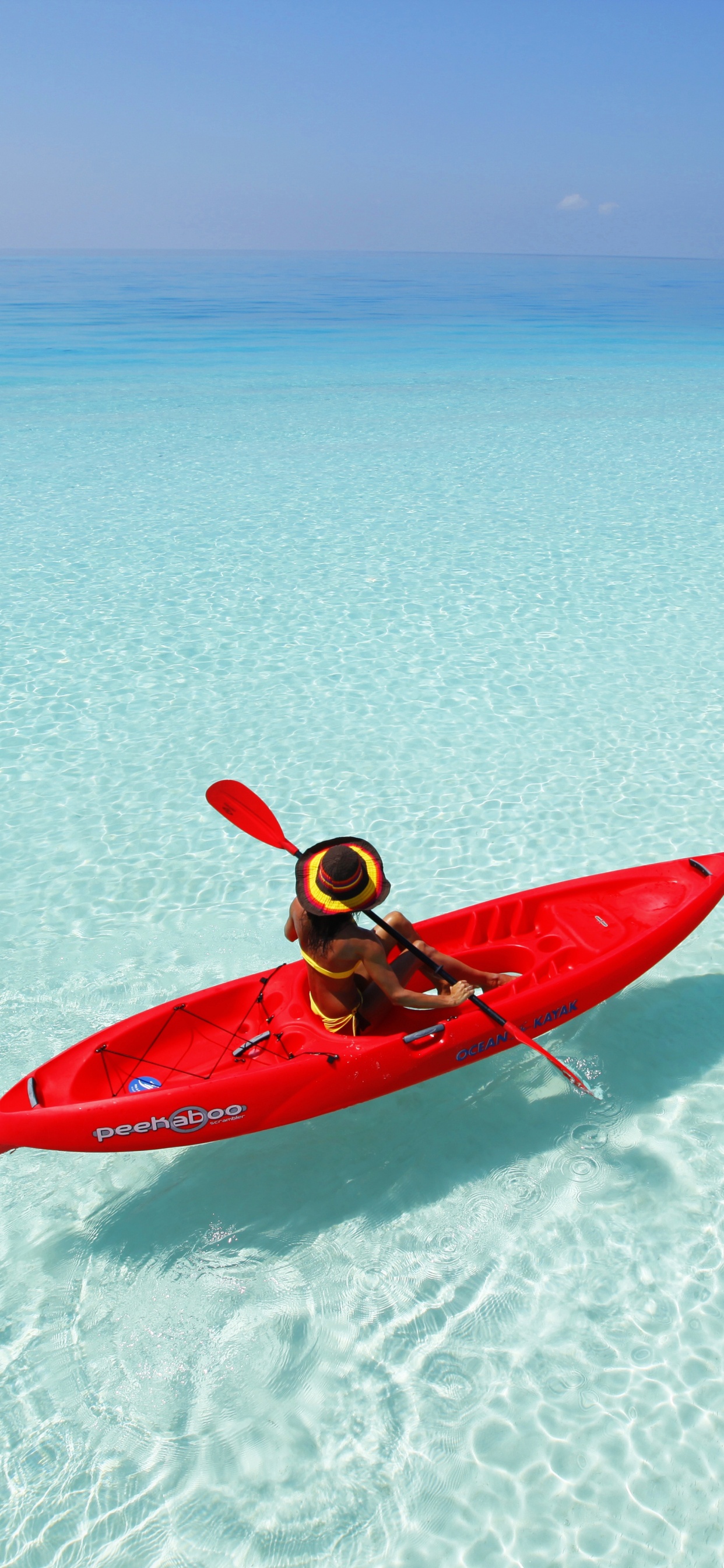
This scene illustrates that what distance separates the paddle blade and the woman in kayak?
1.99 feet

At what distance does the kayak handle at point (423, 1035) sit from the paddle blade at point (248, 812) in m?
1.02

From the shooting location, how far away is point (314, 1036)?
11.5ft

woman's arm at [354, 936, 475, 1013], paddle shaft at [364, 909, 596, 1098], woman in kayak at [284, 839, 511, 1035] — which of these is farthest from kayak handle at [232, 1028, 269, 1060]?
paddle shaft at [364, 909, 596, 1098]

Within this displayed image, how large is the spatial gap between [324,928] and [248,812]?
1052mm

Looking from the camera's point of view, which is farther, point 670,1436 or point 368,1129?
point 368,1129

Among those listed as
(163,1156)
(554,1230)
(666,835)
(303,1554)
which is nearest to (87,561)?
(666,835)

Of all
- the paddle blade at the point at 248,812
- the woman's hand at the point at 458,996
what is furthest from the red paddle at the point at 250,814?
the woman's hand at the point at 458,996

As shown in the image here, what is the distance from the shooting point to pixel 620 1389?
2922 mm

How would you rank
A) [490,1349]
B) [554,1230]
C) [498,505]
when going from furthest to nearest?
[498,505]
[554,1230]
[490,1349]

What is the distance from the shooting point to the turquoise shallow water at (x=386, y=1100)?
2.76 metres

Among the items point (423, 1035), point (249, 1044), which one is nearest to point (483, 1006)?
point (423, 1035)

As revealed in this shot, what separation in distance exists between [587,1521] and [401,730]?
14.5 ft

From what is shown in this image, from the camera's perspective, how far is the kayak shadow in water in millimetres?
3408

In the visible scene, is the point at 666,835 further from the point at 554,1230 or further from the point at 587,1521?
the point at 587,1521
